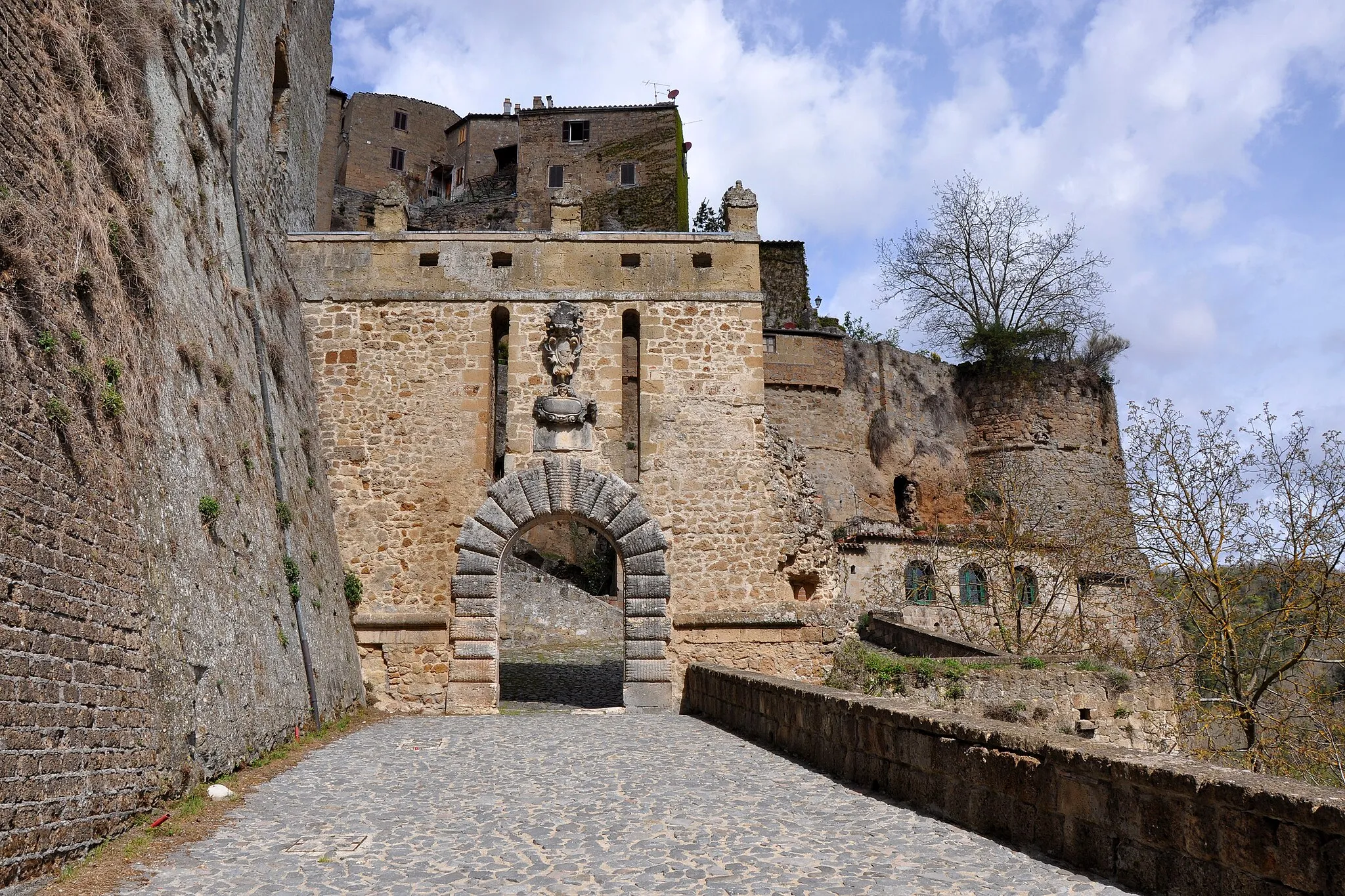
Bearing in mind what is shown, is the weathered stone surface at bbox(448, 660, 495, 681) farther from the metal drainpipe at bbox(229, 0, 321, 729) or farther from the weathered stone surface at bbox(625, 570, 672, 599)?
the metal drainpipe at bbox(229, 0, 321, 729)

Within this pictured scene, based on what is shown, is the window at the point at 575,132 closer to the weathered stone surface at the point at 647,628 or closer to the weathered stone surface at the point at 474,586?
the weathered stone surface at the point at 474,586

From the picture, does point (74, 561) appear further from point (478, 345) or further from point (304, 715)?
point (478, 345)

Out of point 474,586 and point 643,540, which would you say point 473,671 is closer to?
point 474,586

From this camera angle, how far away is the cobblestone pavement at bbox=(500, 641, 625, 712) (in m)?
14.5

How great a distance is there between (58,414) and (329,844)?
2642 mm

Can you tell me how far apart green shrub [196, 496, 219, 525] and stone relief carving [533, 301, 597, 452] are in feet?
21.2

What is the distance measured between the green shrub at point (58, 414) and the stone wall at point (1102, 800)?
17.1 feet

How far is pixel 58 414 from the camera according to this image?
5188mm

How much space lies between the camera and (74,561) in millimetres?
5109

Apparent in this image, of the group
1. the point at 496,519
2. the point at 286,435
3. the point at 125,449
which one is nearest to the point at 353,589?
the point at 496,519

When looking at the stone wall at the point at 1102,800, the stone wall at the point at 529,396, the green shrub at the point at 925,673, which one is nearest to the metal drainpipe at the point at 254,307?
the stone wall at the point at 529,396

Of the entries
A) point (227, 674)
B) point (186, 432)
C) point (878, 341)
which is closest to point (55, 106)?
point (186, 432)

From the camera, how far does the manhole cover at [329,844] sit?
5066 millimetres

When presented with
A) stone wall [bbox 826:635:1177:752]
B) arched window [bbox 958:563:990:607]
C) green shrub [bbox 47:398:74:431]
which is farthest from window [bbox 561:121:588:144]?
green shrub [bbox 47:398:74:431]
